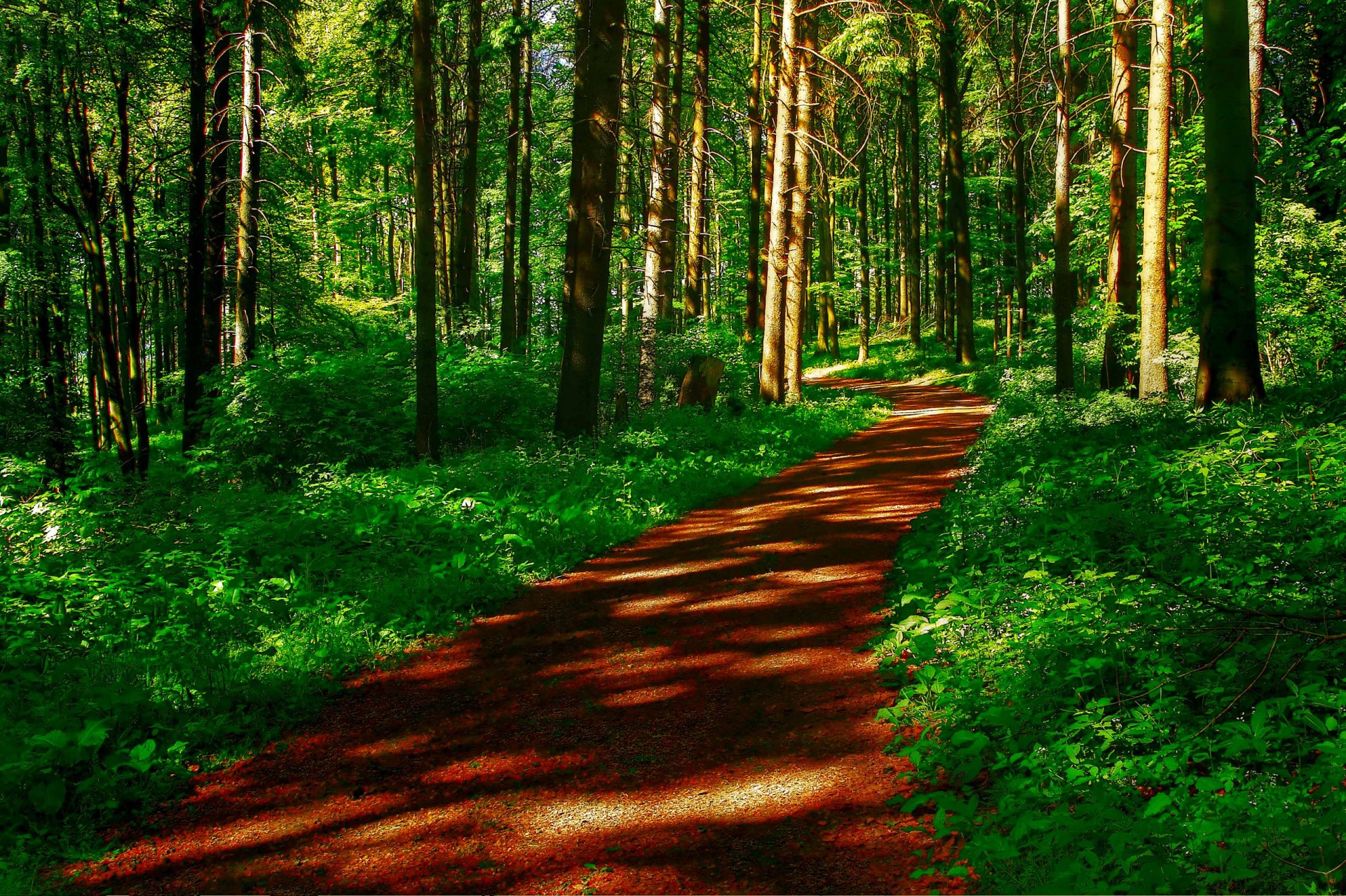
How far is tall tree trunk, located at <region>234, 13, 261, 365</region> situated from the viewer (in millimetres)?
14805

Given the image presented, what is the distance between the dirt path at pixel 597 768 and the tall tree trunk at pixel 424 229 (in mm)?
6048

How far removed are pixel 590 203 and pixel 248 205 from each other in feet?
24.1

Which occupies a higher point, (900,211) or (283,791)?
(900,211)

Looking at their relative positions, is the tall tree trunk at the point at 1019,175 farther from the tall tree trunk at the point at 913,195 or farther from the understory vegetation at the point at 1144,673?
the understory vegetation at the point at 1144,673

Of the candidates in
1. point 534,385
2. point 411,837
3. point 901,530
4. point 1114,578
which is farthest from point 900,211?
point 411,837

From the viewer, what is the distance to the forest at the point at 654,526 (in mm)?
3594

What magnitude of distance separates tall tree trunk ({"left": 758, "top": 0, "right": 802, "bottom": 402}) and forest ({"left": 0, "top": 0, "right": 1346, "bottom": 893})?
82 mm

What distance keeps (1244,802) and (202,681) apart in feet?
18.4

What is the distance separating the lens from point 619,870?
3.49 m

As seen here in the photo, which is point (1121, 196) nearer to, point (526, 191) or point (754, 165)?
point (754, 165)

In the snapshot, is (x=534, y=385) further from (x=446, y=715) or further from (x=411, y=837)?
(x=411, y=837)

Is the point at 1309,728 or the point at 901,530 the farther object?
the point at 901,530

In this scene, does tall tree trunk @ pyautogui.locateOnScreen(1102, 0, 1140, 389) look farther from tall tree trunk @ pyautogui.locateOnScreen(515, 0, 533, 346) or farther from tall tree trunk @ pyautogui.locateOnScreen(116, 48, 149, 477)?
tall tree trunk @ pyautogui.locateOnScreen(116, 48, 149, 477)

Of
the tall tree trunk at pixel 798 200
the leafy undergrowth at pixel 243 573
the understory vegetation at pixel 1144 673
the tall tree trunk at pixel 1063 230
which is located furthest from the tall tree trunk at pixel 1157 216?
the tall tree trunk at pixel 798 200
